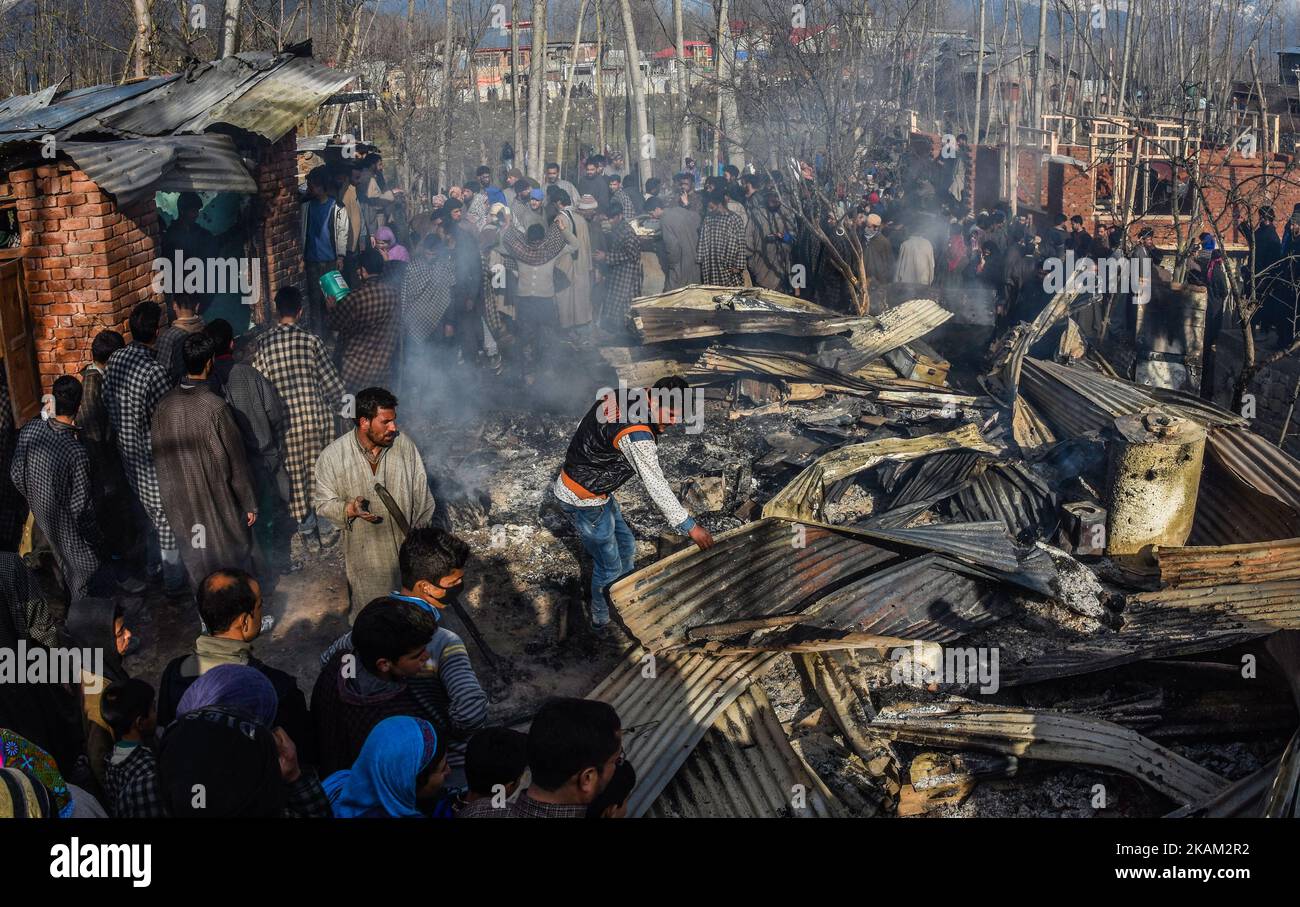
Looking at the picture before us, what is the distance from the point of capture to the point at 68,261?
22.8 feet

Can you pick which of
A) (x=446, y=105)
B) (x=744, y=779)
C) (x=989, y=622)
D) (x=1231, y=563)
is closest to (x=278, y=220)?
(x=989, y=622)

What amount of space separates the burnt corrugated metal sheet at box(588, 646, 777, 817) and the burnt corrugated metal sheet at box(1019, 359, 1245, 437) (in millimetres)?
3689

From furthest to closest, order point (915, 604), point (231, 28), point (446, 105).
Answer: point (446, 105), point (231, 28), point (915, 604)

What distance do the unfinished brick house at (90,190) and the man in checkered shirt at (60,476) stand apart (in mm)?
1255

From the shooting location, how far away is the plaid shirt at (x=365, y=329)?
8.20 m

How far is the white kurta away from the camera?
17.0ft

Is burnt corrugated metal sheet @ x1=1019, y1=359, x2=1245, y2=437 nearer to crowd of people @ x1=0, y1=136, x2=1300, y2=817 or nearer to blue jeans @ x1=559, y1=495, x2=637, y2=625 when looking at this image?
crowd of people @ x1=0, y1=136, x2=1300, y2=817

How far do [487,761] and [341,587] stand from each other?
408 centimetres

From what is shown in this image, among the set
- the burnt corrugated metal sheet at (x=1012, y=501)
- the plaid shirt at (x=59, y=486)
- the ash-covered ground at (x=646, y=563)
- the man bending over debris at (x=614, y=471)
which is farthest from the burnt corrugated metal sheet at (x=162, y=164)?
the burnt corrugated metal sheet at (x=1012, y=501)

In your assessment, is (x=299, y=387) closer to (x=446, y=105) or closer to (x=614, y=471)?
(x=614, y=471)

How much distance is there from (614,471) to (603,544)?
0.45 m

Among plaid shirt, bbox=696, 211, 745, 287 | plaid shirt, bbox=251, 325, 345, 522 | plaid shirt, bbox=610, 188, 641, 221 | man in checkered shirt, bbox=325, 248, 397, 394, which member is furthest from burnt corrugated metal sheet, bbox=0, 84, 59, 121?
plaid shirt, bbox=610, 188, 641, 221

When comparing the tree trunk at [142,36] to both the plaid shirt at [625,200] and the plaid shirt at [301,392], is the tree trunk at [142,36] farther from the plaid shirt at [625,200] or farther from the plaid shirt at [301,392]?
the plaid shirt at [625,200]
